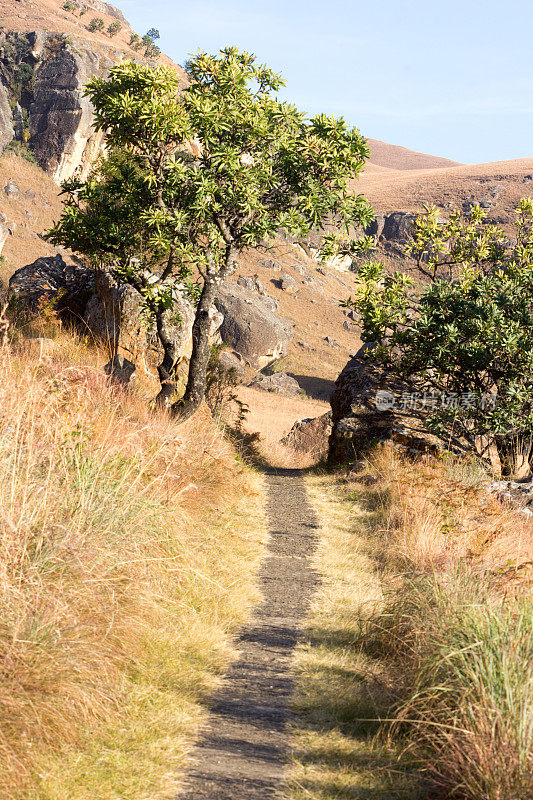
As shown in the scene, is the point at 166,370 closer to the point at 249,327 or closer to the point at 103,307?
the point at 103,307

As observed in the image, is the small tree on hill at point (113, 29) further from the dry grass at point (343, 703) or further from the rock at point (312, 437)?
the dry grass at point (343, 703)

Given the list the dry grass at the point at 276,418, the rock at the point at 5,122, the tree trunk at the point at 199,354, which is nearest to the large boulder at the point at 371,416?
the dry grass at the point at 276,418

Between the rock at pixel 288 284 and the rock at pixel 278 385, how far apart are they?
→ 79.1 ft

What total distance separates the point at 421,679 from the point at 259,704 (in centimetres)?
97

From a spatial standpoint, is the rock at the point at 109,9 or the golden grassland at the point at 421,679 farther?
the rock at the point at 109,9

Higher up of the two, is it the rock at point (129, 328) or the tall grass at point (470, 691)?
the rock at point (129, 328)

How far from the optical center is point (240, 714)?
3902 mm

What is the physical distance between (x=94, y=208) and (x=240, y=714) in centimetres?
981

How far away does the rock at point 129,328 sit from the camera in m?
14.2

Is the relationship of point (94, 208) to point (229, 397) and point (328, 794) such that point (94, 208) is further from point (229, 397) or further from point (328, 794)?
point (328, 794)

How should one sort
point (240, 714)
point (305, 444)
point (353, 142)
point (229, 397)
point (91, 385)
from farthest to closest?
point (305, 444), point (229, 397), point (353, 142), point (91, 385), point (240, 714)

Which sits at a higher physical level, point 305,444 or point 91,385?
point 91,385

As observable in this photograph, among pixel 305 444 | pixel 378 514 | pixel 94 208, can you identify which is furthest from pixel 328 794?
pixel 305 444

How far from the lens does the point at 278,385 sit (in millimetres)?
42531
